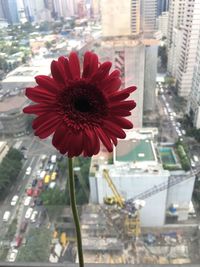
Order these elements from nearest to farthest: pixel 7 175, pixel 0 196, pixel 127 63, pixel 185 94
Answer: pixel 0 196
pixel 7 175
pixel 127 63
pixel 185 94

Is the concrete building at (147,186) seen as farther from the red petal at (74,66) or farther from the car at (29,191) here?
the red petal at (74,66)

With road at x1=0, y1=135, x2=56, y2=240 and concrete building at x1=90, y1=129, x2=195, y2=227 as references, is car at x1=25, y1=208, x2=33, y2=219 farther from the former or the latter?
concrete building at x1=90, y1=129, x2=195, y2=227

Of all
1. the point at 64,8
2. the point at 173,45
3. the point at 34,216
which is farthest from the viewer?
the point at 173,45

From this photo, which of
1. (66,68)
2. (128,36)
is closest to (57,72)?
(66,68)

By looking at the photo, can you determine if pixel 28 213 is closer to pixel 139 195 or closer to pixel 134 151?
pixel 139 195

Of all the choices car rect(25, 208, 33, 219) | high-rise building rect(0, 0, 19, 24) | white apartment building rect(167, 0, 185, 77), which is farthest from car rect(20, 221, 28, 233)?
white apartment building rect(167, 0, 185, 77)

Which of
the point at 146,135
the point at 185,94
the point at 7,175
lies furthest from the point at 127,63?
the point at 185,94

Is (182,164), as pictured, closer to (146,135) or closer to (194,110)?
(146,135)
